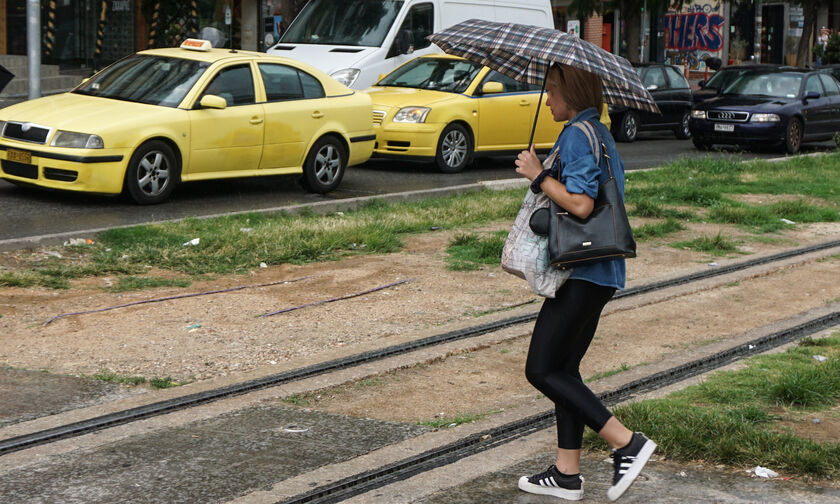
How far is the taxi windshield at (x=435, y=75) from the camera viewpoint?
54.5 ft

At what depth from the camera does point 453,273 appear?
9.20 m

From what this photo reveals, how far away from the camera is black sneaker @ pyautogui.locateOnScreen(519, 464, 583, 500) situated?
452cm

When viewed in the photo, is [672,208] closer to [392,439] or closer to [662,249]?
[662,249]

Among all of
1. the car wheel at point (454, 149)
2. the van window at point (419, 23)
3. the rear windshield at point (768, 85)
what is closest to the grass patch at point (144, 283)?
the car wheel at point (454, 149)

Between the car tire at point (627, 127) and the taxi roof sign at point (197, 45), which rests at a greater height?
the taxi roof sign at point (197, 45)

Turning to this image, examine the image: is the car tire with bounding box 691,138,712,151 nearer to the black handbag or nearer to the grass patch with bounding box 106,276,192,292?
the grass patch with bounding box 106,276,192,292

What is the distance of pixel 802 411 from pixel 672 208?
284 inches

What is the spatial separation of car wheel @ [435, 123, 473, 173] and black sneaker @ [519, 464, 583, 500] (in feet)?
38.1

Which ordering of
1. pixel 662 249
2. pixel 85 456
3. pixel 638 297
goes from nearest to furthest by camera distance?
1. pixel 85 456
2. pixel 638 297
3. pixel 662 249

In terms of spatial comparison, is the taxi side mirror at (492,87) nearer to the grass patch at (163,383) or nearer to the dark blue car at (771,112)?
the dark blue car at (771,112)

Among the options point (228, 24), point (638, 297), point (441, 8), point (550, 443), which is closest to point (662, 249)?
point (638, 297)

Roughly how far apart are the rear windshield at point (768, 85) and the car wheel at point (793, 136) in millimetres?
668

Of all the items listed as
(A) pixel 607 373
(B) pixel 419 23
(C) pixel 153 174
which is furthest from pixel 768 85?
(A) pixel 607 373

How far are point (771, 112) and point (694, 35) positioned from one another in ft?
76.6
